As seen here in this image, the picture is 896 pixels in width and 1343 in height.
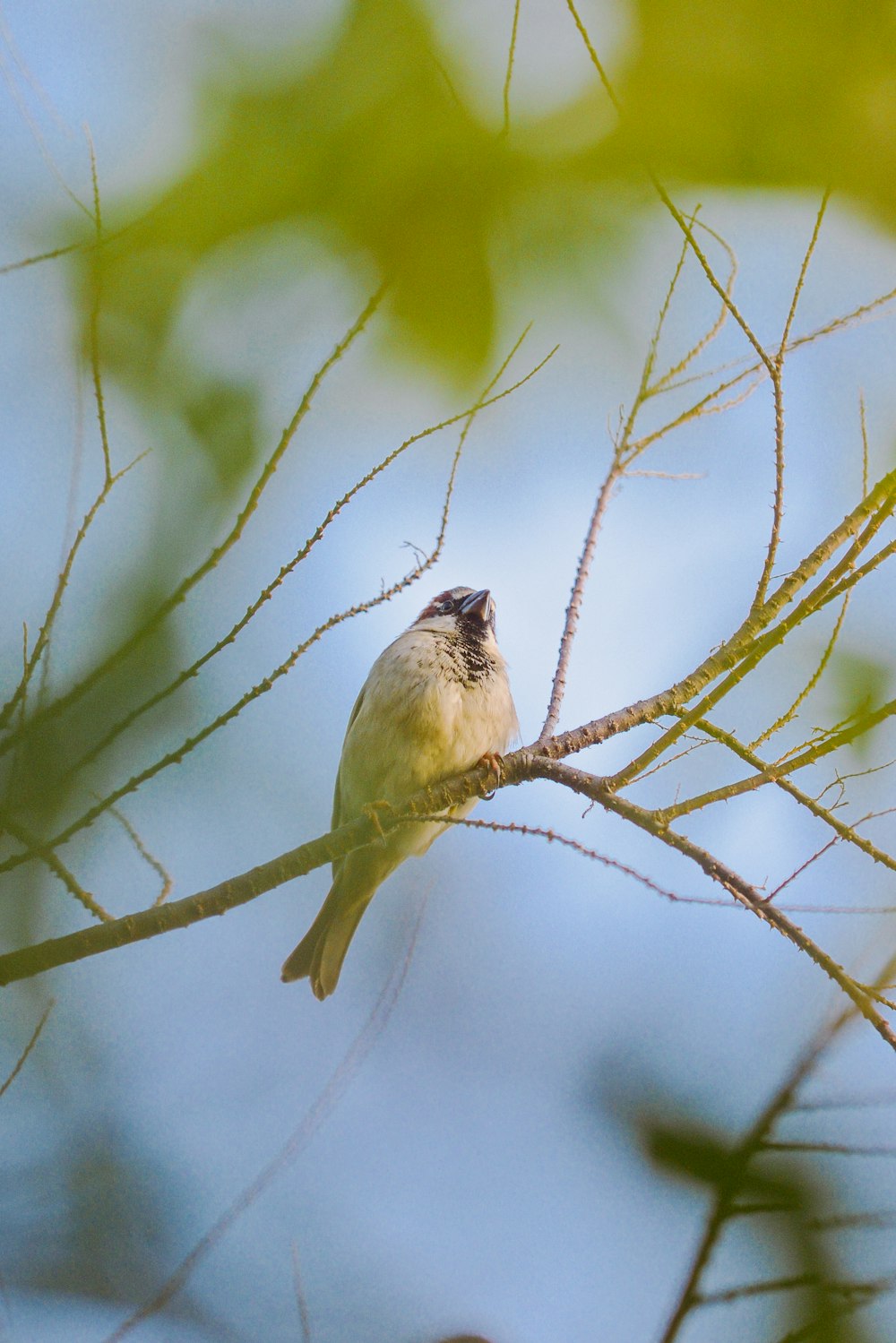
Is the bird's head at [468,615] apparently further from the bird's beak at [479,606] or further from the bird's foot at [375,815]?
the bird's foot at [375,815]

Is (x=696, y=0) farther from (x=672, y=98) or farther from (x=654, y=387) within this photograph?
(x=654, y=387)

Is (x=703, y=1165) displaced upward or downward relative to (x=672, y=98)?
downward

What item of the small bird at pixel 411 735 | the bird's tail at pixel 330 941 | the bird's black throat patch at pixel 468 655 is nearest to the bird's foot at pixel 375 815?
the bird's tail at pixel 330 941

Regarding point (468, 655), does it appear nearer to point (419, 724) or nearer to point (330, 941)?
point (419, 724)

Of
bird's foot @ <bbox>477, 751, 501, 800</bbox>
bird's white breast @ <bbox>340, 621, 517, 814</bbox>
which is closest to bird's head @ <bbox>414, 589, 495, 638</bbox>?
bird's white breast @ <bbox>340, 621, 517, 814</bbox>

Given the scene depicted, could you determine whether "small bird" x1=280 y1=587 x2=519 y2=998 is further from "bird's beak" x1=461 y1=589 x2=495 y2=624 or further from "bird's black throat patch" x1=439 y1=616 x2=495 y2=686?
"bird's beak" x1=461 y1=589 x2=495 y2=624

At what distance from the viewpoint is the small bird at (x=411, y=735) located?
3.01m

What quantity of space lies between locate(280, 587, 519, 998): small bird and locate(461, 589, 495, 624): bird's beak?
265 mm

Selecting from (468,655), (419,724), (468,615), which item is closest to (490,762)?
(419,724)

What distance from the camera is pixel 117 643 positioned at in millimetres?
922

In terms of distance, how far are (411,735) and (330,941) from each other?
2.98 ft

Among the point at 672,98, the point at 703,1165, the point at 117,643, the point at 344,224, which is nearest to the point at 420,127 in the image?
the point at 344,224

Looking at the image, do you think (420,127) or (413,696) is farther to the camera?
(413,696)

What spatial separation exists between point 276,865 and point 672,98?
1193mm
